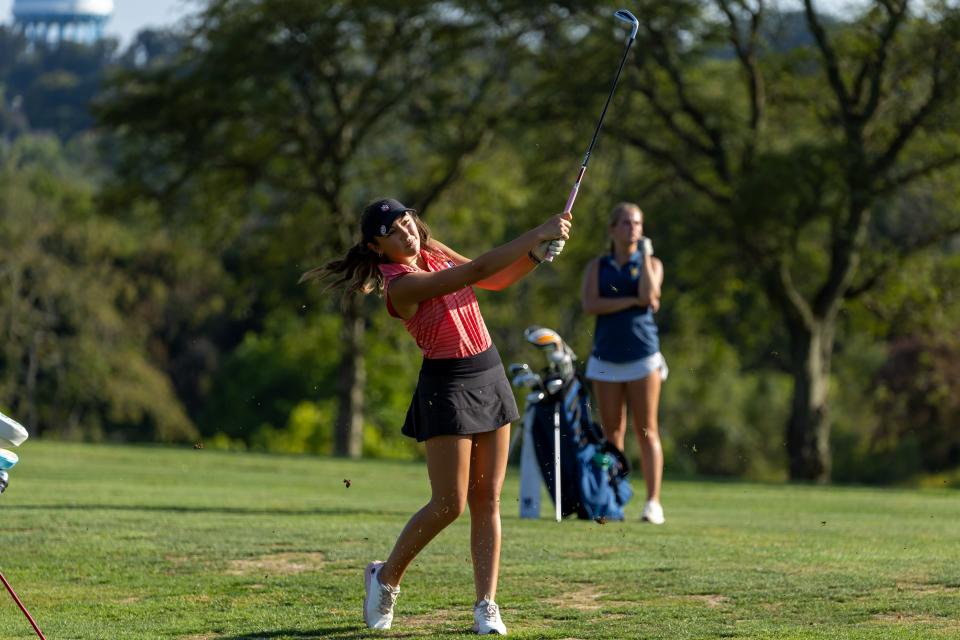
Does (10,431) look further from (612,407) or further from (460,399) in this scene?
(612,407)

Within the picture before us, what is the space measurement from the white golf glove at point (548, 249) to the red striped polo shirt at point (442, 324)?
1.27 ft

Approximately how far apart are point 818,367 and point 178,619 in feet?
70.5

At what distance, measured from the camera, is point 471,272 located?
6.64 m

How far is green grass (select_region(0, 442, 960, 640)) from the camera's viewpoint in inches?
288

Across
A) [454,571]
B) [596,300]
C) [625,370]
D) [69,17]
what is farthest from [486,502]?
[69,17]

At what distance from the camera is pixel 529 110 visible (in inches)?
1111

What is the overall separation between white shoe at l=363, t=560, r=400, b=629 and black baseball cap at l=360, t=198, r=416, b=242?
56.8 inches

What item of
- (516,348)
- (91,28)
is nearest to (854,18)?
(516,348)

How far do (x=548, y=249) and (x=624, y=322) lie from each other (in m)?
4.88

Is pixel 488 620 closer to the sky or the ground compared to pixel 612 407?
closer to the ground

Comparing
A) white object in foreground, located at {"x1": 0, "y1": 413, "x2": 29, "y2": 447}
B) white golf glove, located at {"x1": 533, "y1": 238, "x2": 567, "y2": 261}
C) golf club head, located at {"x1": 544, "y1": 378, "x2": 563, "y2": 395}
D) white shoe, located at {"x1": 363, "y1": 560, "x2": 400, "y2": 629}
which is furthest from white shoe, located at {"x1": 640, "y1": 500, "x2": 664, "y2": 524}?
white object in foreground, located at {"x1": 0, "y1": 413, "x2": 29, "y2": 447}

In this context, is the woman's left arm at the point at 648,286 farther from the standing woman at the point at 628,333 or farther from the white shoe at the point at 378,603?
the white shoe at the point at 378,603

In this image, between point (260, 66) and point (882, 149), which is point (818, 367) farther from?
point (260, 66)

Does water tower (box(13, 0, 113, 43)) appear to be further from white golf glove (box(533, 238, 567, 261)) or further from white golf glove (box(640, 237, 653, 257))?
white golf glove (box(533, 238, 567, 261))
